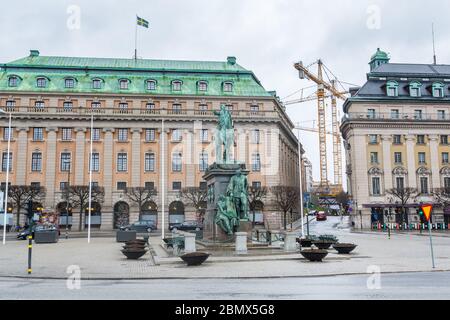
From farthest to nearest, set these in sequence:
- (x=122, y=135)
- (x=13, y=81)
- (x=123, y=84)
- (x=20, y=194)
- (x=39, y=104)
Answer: (x=123, y=84) → (x=122, y=135) → (x=39, y=104) → (x=13, y=81) → (x=20, y=194)

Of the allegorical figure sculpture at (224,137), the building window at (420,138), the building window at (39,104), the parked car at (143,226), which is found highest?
the building window at (39,104)

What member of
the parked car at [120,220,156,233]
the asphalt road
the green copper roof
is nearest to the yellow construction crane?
the green copper roof

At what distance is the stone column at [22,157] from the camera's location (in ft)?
220

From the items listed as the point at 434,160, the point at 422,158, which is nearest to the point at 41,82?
the point at 422,158

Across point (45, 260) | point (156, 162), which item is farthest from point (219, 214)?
point (156, 162)

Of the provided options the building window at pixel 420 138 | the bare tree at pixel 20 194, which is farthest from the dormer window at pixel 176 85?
the building window at pixel 420 138

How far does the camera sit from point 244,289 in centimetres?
1426

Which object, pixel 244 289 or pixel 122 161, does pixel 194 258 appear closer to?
pixel 244 289

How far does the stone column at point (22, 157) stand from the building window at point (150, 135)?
16.9 m

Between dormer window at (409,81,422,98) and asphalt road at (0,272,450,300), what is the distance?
5803 cm

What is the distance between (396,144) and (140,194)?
37.6m

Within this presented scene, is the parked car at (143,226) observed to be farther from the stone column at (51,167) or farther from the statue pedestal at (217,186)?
the statue pedestal at (217,186)

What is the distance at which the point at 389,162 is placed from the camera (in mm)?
69438

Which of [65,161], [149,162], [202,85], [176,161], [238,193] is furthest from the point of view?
[202,85]
